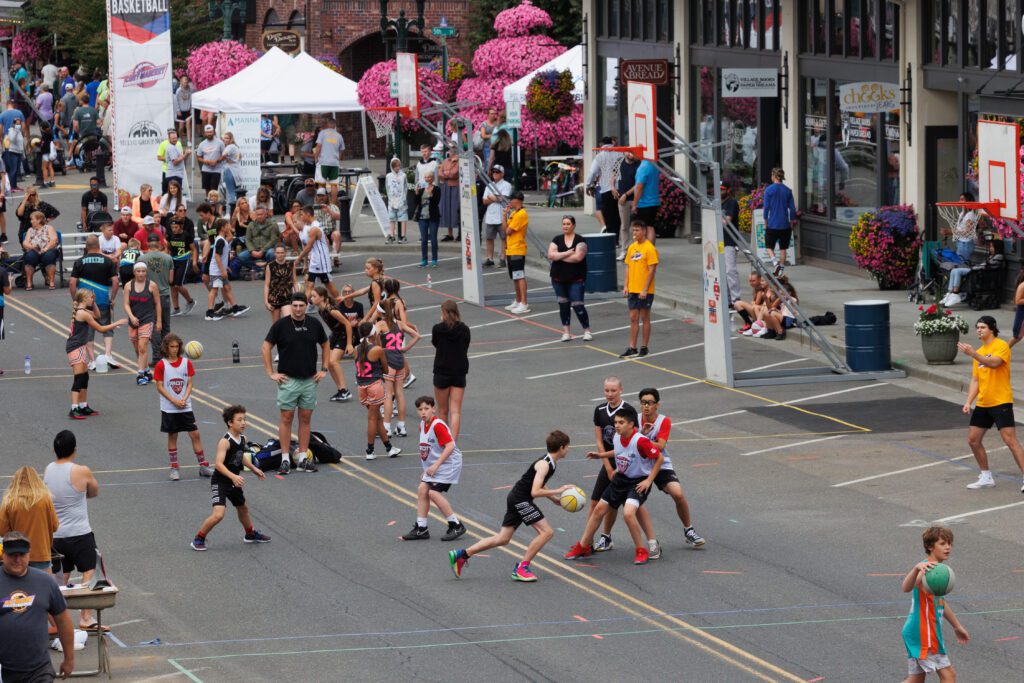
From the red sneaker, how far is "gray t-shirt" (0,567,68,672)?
5.50 metres

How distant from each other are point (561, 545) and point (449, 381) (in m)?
3.99

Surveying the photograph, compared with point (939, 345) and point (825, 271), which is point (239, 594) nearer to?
point (939, 345)

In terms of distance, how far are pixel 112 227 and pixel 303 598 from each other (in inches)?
607

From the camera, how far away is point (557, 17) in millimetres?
51000

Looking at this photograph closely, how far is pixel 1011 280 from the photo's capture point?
995 inches

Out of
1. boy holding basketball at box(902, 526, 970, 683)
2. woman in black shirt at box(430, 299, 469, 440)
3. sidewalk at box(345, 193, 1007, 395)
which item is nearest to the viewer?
boy holding basketball at box(902, 526, 970, 683)

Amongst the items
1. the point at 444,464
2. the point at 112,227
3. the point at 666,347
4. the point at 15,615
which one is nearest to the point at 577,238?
the point at 666,347

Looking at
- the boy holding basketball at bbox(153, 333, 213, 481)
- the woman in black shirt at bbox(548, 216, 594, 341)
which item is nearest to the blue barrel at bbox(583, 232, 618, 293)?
the woman in black shirt at bbox(548, 216, 594, 341)

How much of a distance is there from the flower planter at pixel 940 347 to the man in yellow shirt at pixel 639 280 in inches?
148

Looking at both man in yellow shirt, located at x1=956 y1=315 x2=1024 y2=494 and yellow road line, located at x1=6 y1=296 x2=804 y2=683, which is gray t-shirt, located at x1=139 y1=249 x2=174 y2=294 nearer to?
yellow road line, located at x1=6 y1=296 x2=804 y2=683

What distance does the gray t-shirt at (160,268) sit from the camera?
2361 centimetres

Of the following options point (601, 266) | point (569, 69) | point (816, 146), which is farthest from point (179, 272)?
point (569, 69)

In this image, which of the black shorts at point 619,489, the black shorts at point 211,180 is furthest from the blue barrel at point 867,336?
the black shorts at point 211,180

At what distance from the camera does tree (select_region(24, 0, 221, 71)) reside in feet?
172
